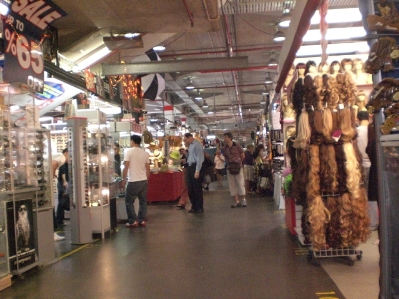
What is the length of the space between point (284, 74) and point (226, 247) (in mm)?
2973

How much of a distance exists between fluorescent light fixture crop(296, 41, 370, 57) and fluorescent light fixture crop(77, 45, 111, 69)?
4.29 meters

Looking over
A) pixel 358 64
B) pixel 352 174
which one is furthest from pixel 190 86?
pixel 352 174

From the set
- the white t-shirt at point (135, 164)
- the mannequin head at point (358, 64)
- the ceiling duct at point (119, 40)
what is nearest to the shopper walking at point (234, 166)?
the white t-shirt at point (135, 164)

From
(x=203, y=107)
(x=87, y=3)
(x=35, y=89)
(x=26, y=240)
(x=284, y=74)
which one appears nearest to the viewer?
(x=26, y=240)

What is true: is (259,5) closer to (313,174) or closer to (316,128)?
(316,128)

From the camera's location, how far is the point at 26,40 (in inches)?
233

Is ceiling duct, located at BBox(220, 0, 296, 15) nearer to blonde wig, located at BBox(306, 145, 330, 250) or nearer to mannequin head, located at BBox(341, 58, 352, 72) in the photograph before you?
mannequin head, located at BBox(341, 58, 352, 72)

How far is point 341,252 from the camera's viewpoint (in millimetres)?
5531

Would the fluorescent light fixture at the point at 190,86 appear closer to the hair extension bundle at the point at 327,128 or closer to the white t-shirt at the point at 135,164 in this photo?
the white t-shirt at the point at 135,164

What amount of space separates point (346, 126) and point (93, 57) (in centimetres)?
613

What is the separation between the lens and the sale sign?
17.8ft

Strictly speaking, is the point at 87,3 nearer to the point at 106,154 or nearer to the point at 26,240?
the point at 106,154

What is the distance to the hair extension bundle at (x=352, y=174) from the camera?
5.23 metres

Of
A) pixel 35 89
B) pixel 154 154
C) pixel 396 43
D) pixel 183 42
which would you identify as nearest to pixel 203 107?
pixel 154 154
